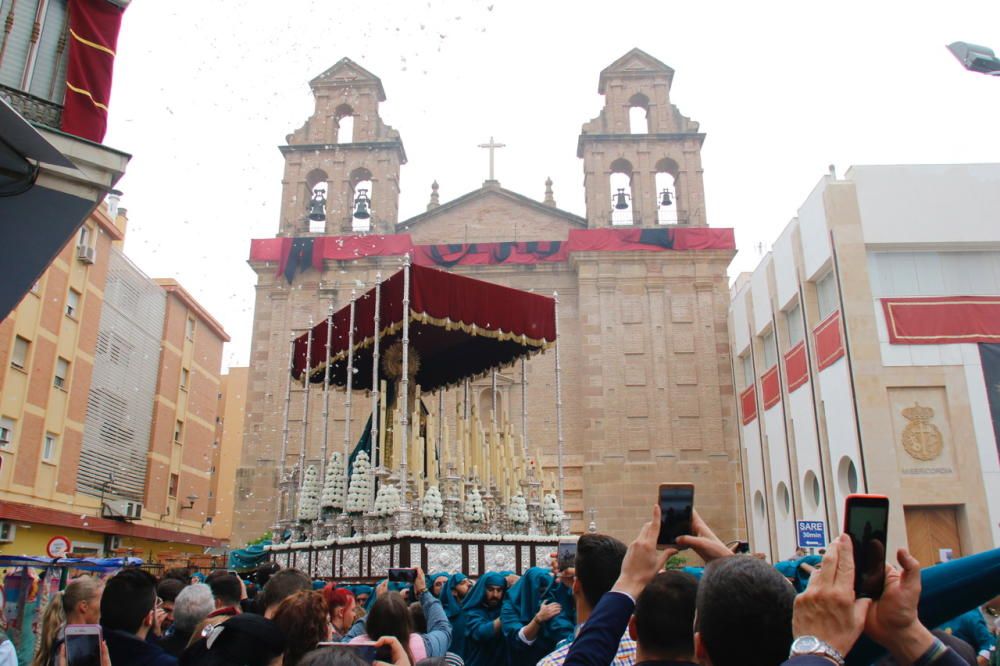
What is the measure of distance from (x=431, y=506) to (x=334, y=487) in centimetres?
217

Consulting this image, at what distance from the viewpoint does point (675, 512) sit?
1.89m

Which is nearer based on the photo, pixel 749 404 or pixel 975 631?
pixel 975 631

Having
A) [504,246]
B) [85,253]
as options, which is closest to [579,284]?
[504,246]

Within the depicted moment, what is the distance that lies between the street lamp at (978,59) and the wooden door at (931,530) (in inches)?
351

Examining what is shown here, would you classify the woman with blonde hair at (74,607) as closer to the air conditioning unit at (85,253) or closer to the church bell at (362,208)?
the church bell at (362,208)

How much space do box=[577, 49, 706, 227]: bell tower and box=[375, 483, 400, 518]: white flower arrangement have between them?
42.1 ft

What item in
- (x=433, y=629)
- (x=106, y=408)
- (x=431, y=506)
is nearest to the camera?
(x=433, y=629)

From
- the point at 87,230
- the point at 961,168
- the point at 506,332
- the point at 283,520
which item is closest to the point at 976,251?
the point at 961,168

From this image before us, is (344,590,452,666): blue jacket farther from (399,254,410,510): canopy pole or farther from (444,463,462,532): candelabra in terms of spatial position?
(444,463,462,532): candelabra

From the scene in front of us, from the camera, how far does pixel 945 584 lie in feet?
4.94

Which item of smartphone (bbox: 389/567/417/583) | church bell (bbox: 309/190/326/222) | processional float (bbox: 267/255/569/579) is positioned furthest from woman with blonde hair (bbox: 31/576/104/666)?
church bell (bbox: 309/190/326/222)

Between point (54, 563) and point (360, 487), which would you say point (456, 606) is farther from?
point (360, 487)

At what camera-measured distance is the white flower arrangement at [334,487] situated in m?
11.5

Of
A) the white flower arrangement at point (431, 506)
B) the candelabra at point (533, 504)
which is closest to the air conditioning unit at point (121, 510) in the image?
the candelabra at point (533, 504)
